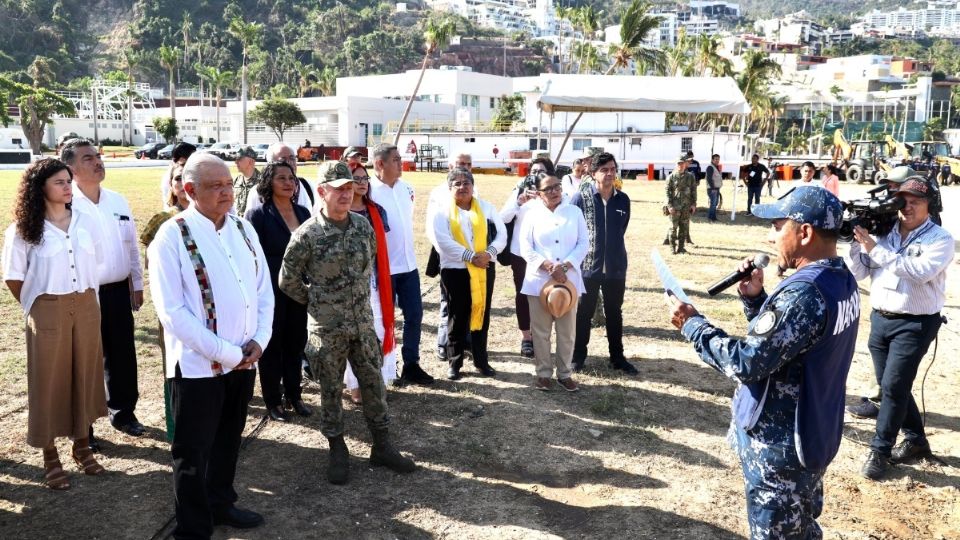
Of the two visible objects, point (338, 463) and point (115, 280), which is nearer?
point (338, 463)

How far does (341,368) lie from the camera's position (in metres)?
4.25

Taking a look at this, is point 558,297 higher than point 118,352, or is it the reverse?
point 558,297

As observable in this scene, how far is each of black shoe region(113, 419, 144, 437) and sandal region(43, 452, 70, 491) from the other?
70 centimetres

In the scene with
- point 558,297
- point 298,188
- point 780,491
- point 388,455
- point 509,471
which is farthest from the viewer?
point 298,188

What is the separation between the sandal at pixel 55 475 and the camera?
159 inches

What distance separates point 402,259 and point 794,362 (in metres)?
3.77

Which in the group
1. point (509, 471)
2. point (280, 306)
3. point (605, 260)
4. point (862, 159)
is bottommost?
point (509, 471)

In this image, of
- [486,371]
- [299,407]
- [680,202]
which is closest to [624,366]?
[486,371]

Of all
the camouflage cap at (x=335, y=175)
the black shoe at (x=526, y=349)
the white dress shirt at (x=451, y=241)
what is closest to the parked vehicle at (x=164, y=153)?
the black shoe at (x=526, y=349)

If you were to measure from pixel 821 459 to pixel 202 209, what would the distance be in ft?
8.96

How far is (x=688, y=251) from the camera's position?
13.5m

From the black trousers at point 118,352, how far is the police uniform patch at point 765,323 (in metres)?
4.00

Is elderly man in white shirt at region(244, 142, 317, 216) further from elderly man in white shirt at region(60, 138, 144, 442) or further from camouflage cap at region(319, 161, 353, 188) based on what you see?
camouflage cap at region(319, 161, 353, 188)

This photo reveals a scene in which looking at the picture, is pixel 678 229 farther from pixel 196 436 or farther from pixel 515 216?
pixel 196 436
